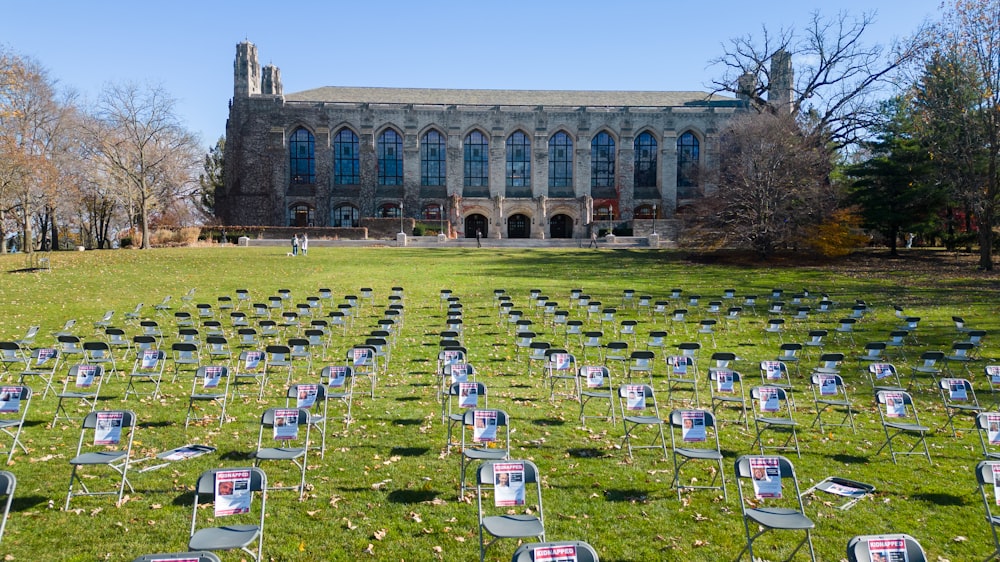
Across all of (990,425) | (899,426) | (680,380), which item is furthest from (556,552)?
(680,380)

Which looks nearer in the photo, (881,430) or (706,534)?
(706,534)

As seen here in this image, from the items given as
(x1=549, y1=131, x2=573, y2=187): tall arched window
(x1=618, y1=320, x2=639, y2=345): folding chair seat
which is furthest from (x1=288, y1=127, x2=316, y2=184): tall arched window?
(x1=618, y1=320, x2=639, y2=345): folding chair seat

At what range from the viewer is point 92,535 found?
18.7 ft

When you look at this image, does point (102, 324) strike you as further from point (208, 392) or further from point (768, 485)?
point (768, 485)

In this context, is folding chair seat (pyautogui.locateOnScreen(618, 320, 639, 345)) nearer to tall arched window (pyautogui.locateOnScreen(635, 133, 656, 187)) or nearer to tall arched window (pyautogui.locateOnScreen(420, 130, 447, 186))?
tall arched window (pyautogui.locateOnScreen(420, 130, 447, 186))

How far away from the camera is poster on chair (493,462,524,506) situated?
566 cm

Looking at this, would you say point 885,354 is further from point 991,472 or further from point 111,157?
point 111,157

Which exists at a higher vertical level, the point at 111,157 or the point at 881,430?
the point at 111,157

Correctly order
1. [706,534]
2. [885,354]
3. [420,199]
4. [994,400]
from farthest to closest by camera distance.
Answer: [420,199], [885,354], [994,400], [706,534]

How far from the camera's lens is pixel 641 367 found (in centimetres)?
1136

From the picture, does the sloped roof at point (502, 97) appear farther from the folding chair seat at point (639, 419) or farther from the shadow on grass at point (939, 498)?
the shadow on grass at point (939, 498)

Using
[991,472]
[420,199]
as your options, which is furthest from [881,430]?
[420,199]

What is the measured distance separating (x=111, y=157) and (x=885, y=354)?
146 feet

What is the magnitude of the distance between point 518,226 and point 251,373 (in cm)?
4625
